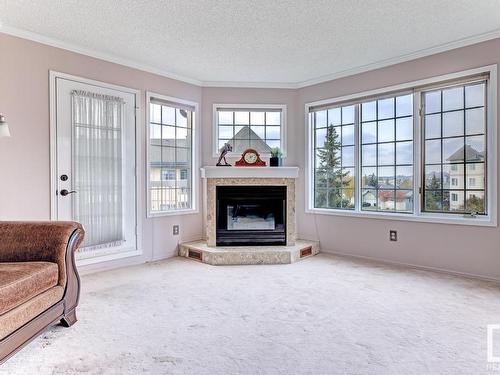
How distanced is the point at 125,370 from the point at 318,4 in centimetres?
300

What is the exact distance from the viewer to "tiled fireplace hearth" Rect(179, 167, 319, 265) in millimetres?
4555

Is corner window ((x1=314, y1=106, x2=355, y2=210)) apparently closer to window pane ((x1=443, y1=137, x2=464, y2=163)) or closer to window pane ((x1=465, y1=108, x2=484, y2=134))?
window pane ((x1=443, y1=137, x2=464, y2=163))

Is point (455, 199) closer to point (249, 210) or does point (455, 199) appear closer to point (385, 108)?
point (385, 108)

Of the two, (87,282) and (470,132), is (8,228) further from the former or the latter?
(470,132)

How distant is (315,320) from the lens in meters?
2.54

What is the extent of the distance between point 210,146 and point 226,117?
514mm

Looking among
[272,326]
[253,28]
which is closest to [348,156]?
[253,28]

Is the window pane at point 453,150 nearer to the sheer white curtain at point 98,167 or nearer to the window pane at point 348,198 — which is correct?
the window pane at point 348,198

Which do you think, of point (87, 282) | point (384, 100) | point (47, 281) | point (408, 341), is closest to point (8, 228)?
point (47, 281)

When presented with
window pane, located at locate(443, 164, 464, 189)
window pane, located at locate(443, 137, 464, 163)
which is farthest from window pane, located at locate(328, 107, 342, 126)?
window pane, located at locate(443, 164, 464, 189)

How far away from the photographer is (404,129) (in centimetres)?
418

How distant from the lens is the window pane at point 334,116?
483 cm

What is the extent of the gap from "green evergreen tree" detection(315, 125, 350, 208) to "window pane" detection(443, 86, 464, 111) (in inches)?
55.7

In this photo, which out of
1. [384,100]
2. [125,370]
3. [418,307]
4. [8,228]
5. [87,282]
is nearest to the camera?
[125,370]
